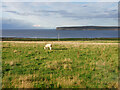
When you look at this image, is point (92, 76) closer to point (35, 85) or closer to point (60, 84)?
point (60, 84)

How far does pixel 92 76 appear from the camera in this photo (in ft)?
24.2

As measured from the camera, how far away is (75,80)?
6512mm

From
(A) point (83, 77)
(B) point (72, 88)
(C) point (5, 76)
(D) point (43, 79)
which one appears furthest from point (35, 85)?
(A) point (83, 77)

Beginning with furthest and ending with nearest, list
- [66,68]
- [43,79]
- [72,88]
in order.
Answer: [66,68] → [43,79] → [72,88]

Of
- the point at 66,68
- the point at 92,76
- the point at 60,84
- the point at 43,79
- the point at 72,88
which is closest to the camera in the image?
the point at 72,88

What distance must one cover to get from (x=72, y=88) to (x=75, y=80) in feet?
2.72

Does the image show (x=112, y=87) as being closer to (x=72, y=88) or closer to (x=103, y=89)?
(x=103, y=89)

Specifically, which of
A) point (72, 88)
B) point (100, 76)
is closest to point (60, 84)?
point (72, 88)

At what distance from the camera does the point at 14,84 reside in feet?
20.2

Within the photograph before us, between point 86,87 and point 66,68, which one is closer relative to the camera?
point 86,87

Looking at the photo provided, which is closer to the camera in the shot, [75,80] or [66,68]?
[75,80]

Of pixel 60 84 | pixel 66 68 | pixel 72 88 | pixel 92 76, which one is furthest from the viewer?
pixel 66 68

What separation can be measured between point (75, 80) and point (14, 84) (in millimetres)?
3235

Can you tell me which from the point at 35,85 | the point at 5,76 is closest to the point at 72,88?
the point at 35,85
